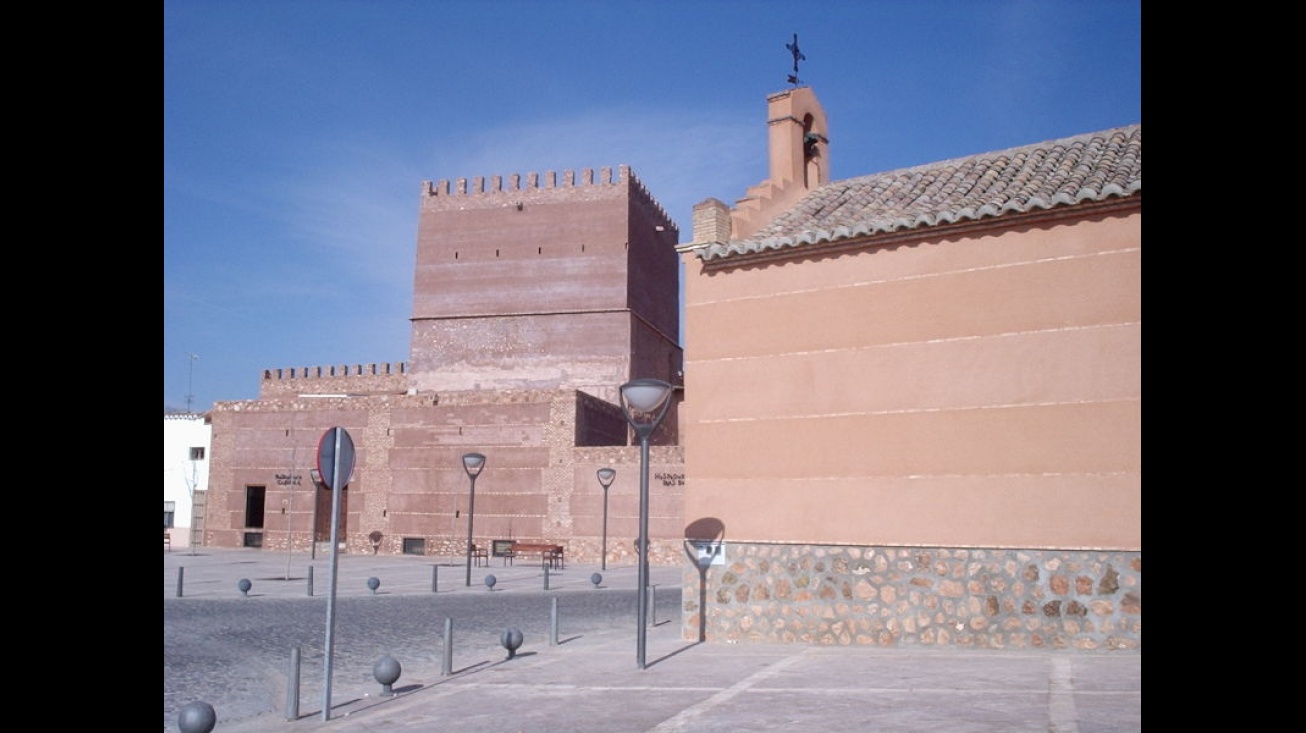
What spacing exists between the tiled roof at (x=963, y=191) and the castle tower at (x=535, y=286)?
28344 millimetres

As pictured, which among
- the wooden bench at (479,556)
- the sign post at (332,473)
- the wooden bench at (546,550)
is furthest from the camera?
the wooden bench at (479,556)

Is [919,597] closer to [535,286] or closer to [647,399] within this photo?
[647,399]

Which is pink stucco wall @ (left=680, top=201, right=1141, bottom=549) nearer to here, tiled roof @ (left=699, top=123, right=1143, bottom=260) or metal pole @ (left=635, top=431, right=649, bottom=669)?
tiled roof @ (left=699, top=123, right=1143, bottom=260)

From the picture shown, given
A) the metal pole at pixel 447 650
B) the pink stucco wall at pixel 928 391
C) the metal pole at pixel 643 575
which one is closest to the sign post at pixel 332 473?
the metal pole at pixel 447 650

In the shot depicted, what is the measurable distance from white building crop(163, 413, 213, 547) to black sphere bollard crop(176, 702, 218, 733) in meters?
41.6

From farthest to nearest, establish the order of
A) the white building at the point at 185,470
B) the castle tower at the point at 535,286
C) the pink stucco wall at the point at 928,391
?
the white building at the point at 185,470 < the castle tower at the point at 535,286 < the pink stucco wall at the point at 928,391

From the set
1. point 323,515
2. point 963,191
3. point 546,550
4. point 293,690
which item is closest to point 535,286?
point 323,515

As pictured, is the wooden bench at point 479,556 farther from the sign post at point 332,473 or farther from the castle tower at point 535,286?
the sign post at point 332,473

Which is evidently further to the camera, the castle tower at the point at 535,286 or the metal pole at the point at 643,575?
the castle tower at the point at 535,286

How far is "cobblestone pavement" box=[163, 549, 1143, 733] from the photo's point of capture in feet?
24.4

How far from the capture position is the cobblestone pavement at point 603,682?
24.4ft

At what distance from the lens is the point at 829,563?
11.4 metres
